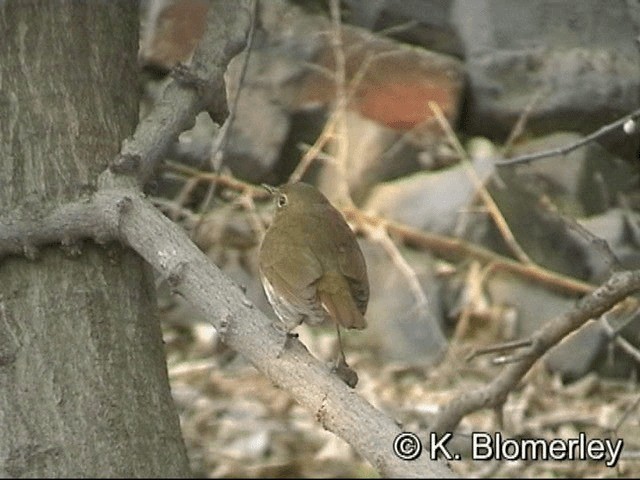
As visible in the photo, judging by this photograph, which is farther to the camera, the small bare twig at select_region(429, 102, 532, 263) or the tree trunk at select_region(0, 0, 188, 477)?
the small bare twig at select_region(429, 102, 532, 263)

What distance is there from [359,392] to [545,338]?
190 centimetres

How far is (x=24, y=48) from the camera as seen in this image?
219 centimetres

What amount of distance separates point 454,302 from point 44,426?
3.28 m

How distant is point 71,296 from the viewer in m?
2.13

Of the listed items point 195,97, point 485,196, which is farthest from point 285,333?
point 485,196

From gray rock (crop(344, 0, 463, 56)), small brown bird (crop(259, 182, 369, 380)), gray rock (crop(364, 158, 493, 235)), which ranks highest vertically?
small brown bird (crop(259, 182, 369, 380))

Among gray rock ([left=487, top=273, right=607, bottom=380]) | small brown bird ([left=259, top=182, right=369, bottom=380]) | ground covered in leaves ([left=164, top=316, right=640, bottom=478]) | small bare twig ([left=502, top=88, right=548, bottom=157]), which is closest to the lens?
small brown bird ([left=259, top=182, right=369, bottom=380])

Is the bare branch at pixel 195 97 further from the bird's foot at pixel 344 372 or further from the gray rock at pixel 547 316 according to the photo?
the gray rock at pixel 547 316

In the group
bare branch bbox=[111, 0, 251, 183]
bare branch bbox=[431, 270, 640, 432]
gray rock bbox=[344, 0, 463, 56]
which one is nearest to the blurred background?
gray rock bbox=[344, 0, 463, 56]

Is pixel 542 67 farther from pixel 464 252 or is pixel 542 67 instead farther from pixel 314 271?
pixel 314 271

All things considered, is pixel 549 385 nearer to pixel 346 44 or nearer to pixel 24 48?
pixel 346 44

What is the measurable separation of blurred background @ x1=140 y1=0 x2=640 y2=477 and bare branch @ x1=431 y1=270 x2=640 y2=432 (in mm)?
1950

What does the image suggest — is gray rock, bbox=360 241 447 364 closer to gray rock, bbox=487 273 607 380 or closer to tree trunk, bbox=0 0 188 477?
gray rock, bbox=487 273 607 380

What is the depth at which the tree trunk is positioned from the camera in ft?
6.89
